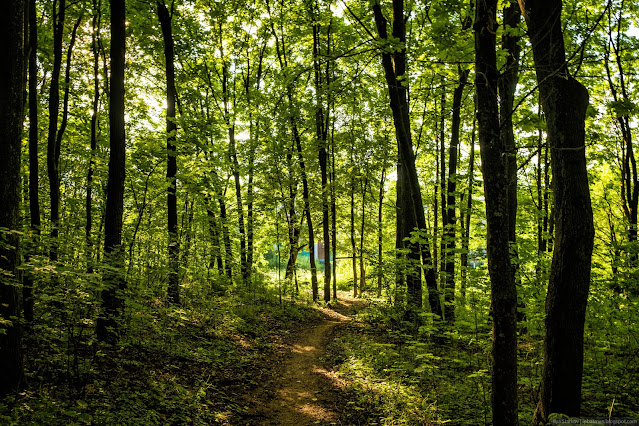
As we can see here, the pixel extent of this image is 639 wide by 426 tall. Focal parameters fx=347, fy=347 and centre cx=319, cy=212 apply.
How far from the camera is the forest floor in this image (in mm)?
5672

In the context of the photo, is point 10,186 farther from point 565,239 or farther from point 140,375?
point 565,239

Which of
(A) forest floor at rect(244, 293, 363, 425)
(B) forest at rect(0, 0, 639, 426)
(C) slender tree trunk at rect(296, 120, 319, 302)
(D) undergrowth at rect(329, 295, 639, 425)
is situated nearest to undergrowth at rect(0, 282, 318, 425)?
(B) forest at rect(0, 0, 639, 426)

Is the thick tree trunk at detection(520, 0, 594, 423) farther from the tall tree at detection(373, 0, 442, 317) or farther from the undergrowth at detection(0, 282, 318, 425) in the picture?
the undergrowth at detection(0, 282, 318, 425)

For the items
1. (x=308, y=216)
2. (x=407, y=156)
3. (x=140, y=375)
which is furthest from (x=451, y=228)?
(x=308, y=216)

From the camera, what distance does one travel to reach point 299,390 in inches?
269

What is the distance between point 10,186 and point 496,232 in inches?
227

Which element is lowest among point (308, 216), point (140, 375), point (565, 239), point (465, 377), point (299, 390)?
point (299, 390)

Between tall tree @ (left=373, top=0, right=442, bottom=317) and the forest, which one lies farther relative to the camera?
tall tree @ (left=373, top=0, right=442, bottom=317)

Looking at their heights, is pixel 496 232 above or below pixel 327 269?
above

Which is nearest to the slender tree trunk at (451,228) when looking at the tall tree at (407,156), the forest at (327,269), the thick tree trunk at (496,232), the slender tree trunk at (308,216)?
the forest at (327,269)

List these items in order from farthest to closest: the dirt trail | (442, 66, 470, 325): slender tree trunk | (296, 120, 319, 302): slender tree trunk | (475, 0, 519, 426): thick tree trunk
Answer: (296, 120, 319, 302): slender tree trunk < (442, 66, 470, 325): slender tree trunk < the dirt trail < (475, 0, 519, 426): thick tree trunk

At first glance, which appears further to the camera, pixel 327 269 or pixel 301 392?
pixel 327 269

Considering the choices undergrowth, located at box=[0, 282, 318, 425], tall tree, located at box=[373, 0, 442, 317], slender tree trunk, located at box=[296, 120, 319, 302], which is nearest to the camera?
undergrowth, located at box=[0, 282, 318, 425]

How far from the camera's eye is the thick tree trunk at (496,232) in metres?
3.63
